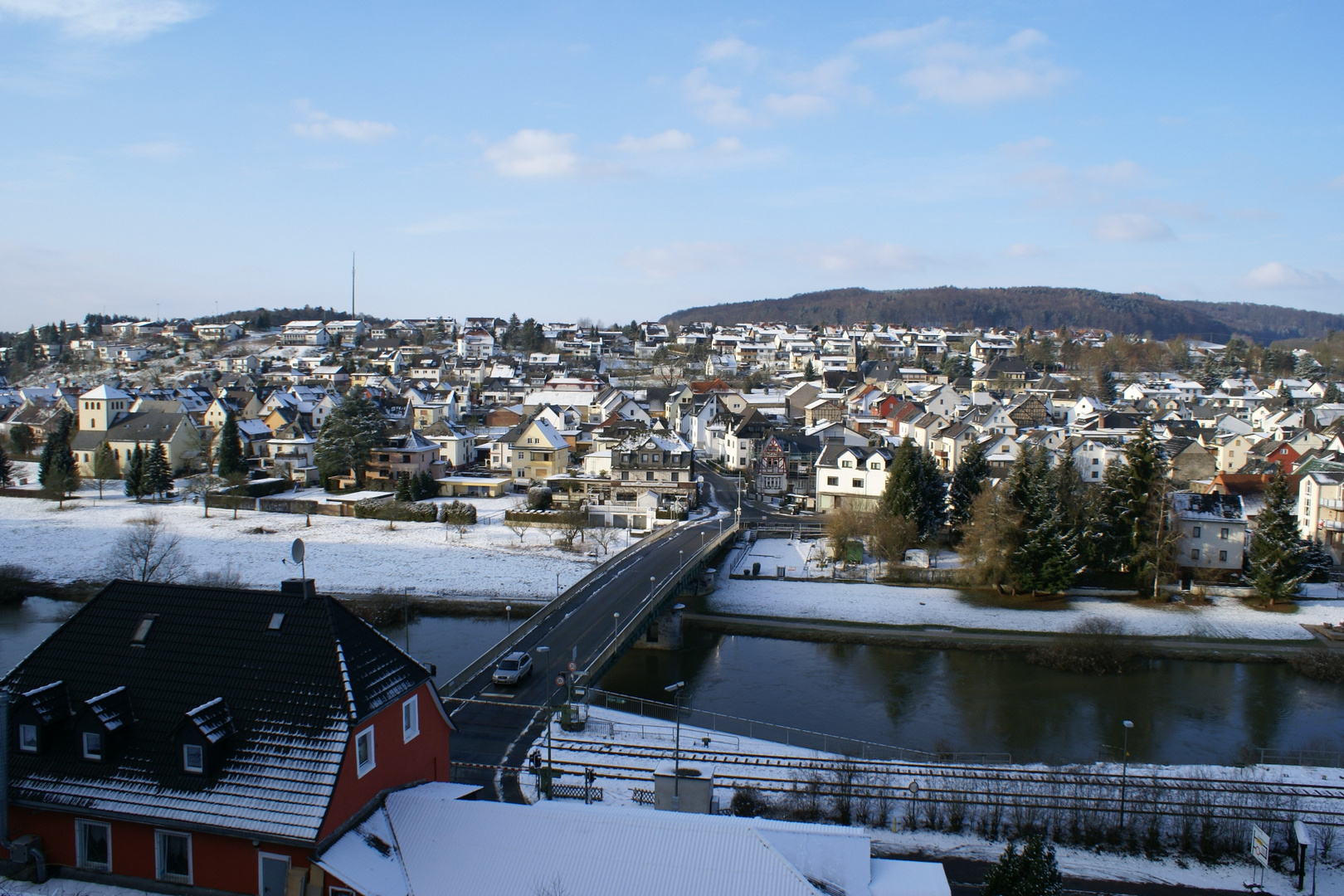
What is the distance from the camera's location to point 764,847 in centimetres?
802

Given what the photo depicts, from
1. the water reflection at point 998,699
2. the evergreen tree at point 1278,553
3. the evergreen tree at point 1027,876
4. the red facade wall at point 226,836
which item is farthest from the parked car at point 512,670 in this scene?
the evergreen tree at point 1278,553

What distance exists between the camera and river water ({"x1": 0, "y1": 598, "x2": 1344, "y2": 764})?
16.6m

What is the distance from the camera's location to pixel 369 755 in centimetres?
877

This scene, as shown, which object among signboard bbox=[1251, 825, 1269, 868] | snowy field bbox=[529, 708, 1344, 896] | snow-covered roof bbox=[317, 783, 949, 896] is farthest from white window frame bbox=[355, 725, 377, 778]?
signboard bbox=[1251, 825, 1269, 868]

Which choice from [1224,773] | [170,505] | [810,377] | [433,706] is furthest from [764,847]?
[810,377]

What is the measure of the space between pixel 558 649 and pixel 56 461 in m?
29.0

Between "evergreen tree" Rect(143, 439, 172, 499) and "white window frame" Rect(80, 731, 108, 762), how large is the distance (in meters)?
31.4

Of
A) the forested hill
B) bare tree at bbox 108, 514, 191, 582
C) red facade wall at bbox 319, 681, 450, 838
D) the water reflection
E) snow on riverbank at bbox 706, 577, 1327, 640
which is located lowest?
the water reflection

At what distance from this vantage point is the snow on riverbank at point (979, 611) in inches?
926

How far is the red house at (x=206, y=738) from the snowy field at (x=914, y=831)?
8.30ft

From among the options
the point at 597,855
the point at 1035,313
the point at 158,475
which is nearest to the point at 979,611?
the point at 597,855

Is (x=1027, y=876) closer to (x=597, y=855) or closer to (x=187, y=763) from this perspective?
(x=597, y=855)

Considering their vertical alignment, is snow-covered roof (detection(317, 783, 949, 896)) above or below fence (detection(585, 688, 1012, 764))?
above

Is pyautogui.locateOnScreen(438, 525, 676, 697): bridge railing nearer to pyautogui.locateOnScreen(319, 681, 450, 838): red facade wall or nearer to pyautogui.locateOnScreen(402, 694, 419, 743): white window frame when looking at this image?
pyautogui.locateOnScreen(319, 681, 450, 838): red facade wall
